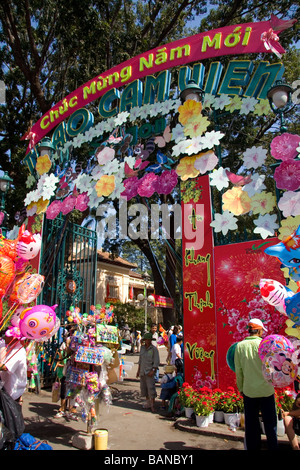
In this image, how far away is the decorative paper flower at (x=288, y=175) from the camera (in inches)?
208

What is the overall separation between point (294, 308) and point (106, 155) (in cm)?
551

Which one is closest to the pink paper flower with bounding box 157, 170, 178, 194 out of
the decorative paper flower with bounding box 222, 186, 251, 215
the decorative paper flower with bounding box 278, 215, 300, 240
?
the decorative paper flower with bounding box 222, 186, 251, 215

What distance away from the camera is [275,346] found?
343 cm

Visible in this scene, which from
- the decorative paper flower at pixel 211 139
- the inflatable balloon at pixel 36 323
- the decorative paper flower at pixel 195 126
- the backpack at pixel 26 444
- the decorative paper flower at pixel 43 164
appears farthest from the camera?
the decorative paper flower at pixel 43 164

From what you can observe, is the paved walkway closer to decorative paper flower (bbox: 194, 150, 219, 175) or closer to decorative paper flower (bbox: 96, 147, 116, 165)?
decorative paper flower (bbox: 194, 150, 219, 175)

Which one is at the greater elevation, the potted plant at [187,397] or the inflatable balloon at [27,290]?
the inflatable balloon at [27,290]

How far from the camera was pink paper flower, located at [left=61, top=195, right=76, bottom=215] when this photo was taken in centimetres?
816

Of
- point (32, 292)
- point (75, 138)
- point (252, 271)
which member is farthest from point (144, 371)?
point (75, 138)

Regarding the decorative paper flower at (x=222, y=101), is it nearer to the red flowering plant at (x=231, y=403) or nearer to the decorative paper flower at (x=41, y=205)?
the decorative paper flower at (x=41, y=205)

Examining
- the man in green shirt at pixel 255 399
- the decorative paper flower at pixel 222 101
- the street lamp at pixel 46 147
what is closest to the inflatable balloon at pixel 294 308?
the man in green shirt at pixel 255 399

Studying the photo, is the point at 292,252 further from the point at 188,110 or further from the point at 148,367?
the point at 148,367

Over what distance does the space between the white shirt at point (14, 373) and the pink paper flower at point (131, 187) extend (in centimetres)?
407

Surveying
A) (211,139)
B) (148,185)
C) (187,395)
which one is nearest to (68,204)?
(148,185)

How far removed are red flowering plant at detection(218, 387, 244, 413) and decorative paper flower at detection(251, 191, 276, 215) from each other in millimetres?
2887
